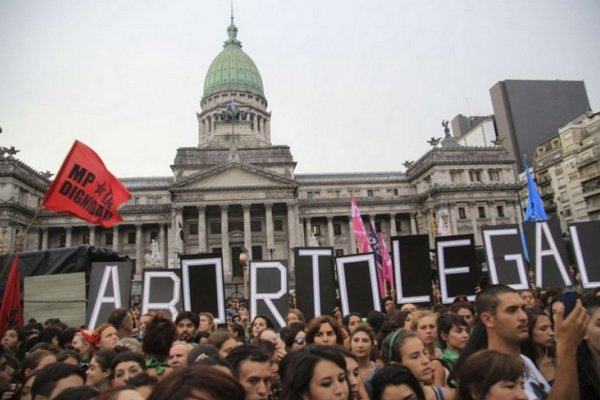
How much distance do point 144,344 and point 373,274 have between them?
5465mm

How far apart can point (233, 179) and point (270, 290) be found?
145ft

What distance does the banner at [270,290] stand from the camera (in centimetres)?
1049

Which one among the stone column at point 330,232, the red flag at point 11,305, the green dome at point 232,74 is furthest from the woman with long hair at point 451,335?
the green dome at point 232,74

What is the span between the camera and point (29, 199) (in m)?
53.7

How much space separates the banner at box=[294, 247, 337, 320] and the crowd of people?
2313 mm

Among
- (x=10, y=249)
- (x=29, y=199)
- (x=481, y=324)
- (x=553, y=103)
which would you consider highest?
(x=553, y=103)

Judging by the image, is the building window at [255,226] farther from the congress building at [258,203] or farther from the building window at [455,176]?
the building window at [455,176]

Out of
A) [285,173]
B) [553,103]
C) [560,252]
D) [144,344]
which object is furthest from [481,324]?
[553,103]

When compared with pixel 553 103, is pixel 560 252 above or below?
below

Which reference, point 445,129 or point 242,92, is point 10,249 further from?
point 445,129

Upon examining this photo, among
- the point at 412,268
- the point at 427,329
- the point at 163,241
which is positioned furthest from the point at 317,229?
the point at 427,329

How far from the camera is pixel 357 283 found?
10.5 meters

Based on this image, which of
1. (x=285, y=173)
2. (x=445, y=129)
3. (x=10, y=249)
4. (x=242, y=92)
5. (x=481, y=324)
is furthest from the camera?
(x=242, y=92)

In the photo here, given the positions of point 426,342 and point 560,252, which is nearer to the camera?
point 426,342
